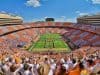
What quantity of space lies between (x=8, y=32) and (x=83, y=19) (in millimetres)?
58241

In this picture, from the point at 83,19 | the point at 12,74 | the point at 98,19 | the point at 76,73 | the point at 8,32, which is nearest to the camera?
the point at 76,73

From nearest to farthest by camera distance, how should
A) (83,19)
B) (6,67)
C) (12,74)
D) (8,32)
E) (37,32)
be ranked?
(12,74) → (6,67) → (8,32) → (37,32) → (83,19)

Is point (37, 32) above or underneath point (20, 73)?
underneath

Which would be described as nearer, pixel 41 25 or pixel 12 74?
pixel 12 74

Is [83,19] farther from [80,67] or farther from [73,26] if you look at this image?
[80,67]

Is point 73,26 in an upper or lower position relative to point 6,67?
lower

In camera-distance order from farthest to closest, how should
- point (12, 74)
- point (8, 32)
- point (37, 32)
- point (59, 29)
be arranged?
point (59, 29) < point (37, 32) < point (8, 32) < point (12, 74)

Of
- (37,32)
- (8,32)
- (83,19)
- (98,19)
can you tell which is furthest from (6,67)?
(83,19)

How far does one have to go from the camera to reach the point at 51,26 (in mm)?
83375

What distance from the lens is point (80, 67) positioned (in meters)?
8.62

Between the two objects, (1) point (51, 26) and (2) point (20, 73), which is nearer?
(2) point (20, 73)

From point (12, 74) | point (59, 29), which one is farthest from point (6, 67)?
point (59, 29)

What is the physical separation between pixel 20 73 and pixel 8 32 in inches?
2128

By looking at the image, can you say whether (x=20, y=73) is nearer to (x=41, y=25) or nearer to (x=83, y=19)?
(x=41, y=25)
